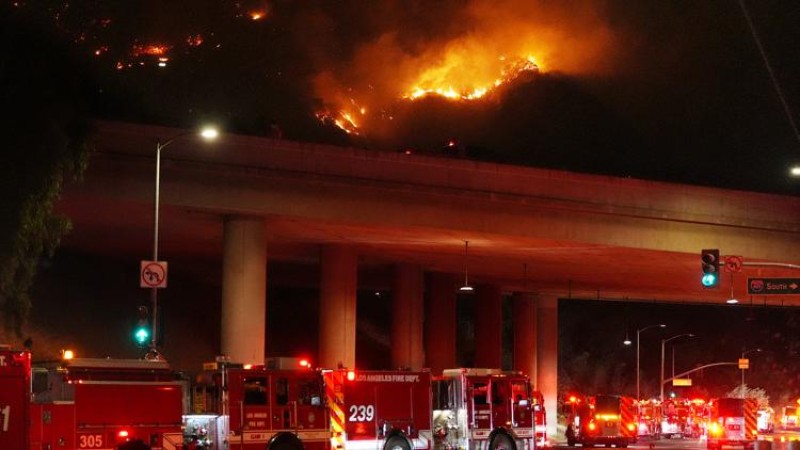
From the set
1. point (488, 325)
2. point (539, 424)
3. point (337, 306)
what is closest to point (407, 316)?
point (337, 306)

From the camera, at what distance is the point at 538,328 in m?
71.5

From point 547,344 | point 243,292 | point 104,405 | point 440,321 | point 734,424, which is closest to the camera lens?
point 104,405

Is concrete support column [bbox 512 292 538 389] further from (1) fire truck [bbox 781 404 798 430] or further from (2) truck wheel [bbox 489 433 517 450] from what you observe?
(2) truck wheel [bbox 489 433 517 450]

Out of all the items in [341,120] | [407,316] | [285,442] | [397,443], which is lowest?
[397,443]

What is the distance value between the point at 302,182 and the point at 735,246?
17.0m

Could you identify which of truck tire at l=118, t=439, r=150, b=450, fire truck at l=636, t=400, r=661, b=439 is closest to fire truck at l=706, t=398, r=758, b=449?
fire truck at l=636, t=400, r=661, b=439

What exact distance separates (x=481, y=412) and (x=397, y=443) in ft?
10.9

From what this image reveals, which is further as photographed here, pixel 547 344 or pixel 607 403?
pixel 547 344

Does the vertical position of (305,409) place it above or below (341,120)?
below

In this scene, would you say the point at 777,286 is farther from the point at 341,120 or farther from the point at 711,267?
the point at 341,120

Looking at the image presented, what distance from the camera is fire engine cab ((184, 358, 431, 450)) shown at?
89.2ft

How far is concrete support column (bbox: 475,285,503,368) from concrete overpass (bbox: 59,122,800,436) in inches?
377

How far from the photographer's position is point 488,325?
214 feet

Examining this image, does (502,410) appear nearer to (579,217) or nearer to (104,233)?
(579,217)
